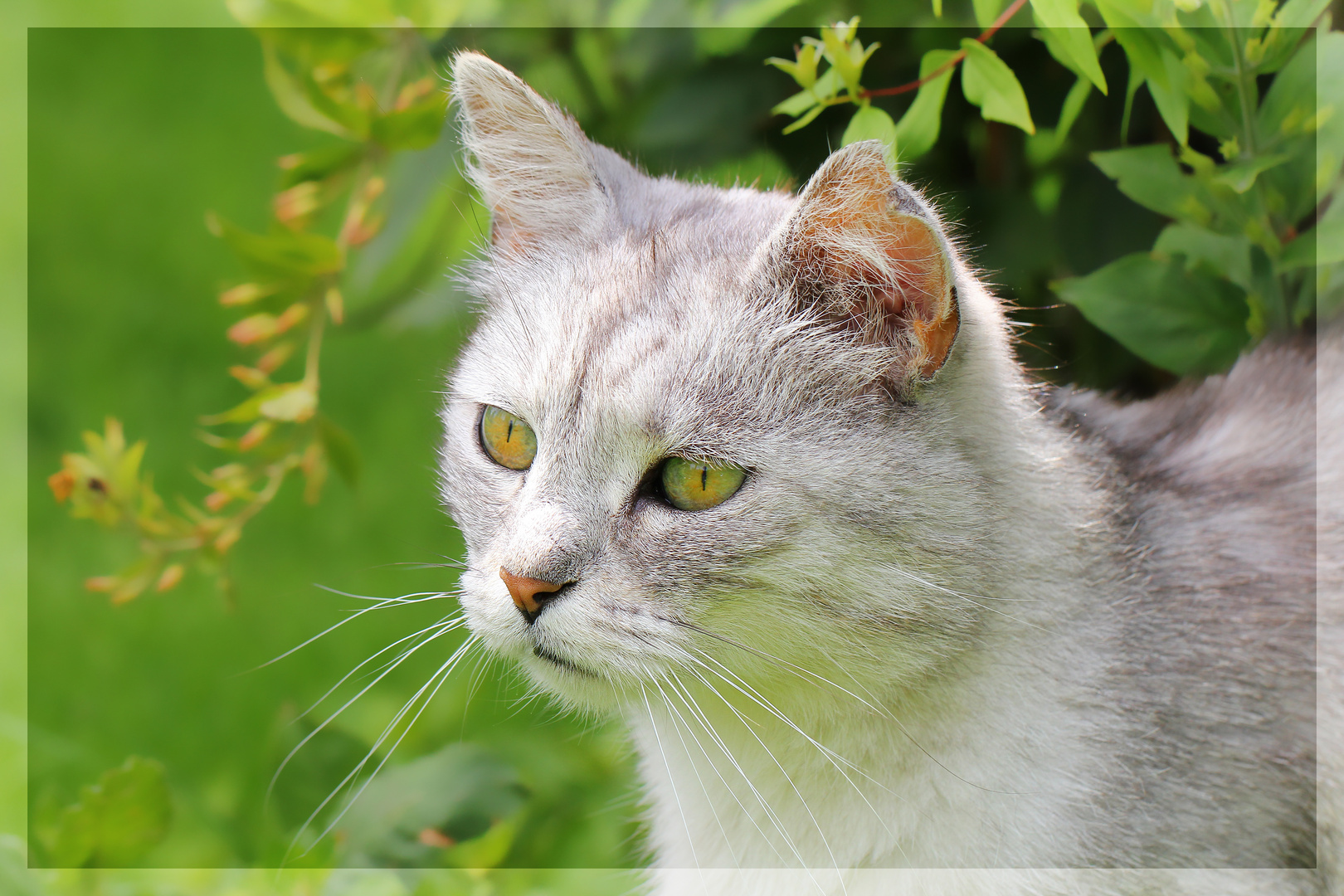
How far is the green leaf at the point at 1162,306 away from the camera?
2096mm

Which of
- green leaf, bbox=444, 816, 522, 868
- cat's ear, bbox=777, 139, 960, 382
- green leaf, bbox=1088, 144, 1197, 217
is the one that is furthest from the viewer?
green leaf, bbox=444, 816, 522, 868

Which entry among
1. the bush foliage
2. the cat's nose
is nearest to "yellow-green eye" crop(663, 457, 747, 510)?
the cat's nose

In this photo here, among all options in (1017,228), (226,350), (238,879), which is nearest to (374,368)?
(226,350)

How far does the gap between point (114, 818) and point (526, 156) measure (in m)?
1.44

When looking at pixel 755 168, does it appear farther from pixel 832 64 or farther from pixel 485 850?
pixel 485 850

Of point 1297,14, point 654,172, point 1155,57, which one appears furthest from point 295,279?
point 1297,14

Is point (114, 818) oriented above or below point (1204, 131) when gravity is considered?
below

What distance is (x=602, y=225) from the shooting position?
193 cm

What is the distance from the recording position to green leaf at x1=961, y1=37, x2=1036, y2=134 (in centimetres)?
178

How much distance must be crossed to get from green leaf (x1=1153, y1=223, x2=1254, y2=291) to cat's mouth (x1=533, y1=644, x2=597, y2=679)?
1.30 m

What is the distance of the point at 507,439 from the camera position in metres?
1.83

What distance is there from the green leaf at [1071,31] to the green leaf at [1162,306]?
0.47 meters

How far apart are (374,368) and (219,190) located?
1065 mm

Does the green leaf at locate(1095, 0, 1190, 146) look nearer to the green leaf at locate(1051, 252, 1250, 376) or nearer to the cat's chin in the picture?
the green leaf at locate(1051, 252, 1250, 376)
